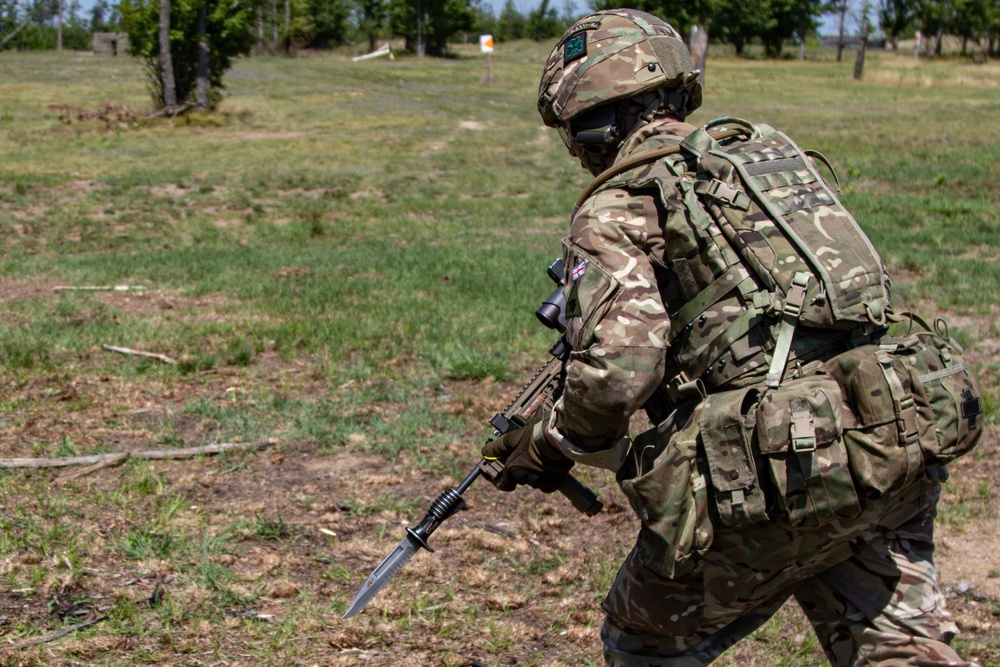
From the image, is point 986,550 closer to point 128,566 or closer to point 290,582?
point 290,582

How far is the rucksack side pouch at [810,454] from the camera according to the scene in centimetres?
236

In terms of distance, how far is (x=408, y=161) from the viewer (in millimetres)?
19188

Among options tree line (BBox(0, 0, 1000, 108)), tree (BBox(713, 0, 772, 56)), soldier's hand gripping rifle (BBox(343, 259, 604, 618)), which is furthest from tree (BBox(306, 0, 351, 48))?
soldier's hand gripping rifle (BBox(343, 259, 604, 618))

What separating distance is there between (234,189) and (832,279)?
1420cm

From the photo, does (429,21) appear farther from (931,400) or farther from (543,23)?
(931,400)

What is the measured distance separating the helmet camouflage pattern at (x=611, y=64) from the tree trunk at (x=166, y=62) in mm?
23526

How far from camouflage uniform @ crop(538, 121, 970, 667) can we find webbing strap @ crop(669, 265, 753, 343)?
1.3 inches

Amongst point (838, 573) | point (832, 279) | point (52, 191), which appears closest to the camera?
point (832, 279)

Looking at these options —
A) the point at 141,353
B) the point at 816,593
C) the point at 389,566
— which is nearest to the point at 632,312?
the point at 816,593

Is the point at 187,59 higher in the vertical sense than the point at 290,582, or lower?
higher

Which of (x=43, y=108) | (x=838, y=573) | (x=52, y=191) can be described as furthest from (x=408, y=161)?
(x=838, y=573)

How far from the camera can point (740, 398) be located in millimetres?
2432

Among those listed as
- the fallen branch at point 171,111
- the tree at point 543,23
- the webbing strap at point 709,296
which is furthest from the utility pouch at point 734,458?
the tree at point 543,23

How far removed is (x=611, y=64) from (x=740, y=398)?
938 millimetres
